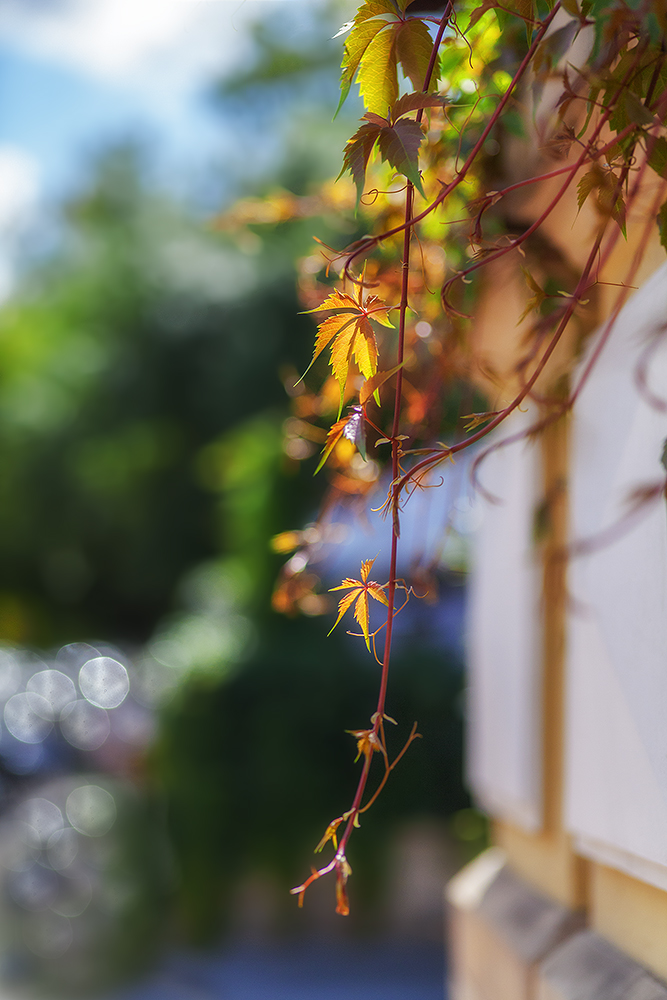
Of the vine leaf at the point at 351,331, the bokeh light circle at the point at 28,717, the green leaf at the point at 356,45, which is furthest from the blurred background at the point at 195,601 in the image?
the vine leaf at the point at 351,331

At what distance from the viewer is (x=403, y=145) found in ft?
2.42

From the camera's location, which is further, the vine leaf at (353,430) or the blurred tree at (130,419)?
the blurred tree at (130,419)

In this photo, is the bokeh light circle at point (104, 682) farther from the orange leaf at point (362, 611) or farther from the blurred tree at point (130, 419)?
Result: the orange leaf at point (362, 611)

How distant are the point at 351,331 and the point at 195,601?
6993 mm

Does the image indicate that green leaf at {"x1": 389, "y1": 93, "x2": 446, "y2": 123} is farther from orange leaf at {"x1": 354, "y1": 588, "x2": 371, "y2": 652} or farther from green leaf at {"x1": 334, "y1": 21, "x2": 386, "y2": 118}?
orange leaf at {"x1": 354, "y1": 588, "x2": 371, "y2": 652}

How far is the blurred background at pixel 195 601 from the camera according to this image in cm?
361

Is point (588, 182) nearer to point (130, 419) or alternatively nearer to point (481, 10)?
point (481, 10)

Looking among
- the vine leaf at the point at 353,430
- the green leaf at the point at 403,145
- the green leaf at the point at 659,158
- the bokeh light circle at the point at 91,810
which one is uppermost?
the green leaf at the point at 659,158

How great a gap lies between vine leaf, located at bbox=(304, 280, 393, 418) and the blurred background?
36 cm

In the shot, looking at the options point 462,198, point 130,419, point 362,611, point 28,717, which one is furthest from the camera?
point 130,419

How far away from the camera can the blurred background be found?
3609 millimetres

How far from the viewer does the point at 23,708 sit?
5934mm

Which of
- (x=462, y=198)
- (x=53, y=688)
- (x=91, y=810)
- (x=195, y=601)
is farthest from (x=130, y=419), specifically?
(x=462, y=198)

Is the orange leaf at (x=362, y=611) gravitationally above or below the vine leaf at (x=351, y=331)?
below
